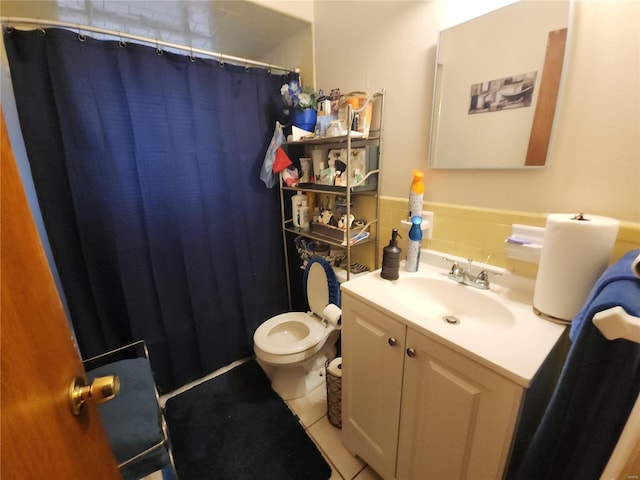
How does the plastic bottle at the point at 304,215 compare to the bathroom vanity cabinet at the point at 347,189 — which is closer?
the bathroom vanity cabinet at the point at 347,189

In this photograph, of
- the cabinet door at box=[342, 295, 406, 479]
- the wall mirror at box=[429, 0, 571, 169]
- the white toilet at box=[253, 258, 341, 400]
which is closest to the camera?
the wall mirror at box=[429, 0, 571, 169]

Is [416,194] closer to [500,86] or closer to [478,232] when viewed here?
[478,232]

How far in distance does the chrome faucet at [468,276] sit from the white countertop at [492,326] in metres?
0.02

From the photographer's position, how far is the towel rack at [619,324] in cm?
44

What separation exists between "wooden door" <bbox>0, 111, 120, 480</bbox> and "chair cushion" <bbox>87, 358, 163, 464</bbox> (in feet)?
1.74

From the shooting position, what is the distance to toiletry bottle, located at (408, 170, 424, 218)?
1170 mm

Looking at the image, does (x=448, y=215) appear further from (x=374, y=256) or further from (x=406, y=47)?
(x=406, y=47)

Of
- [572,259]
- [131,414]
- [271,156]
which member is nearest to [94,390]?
[131,414]

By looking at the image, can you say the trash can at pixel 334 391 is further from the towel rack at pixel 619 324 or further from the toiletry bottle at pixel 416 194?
the towel rack at pixel 619 324

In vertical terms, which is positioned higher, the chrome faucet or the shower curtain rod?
the shower curtain rod

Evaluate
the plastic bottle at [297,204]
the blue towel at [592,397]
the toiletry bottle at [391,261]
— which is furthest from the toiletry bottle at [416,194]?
the plastic bottle at [297,204]

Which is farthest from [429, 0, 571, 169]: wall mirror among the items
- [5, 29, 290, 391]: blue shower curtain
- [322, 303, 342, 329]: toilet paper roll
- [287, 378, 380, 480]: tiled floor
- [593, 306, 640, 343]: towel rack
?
[287, 378, 380, 480]: tiled floor

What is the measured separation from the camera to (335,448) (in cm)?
133

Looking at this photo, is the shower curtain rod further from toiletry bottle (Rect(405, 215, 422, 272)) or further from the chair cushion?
the chair cushion
